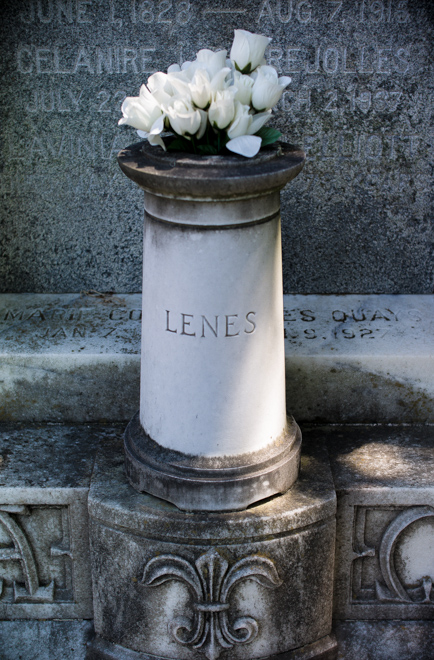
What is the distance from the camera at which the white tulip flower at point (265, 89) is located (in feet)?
7.61

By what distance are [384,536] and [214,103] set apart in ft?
5.68

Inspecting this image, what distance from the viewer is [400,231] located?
3.84 m

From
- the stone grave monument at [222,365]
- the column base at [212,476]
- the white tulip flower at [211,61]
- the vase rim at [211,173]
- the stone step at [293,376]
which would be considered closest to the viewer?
the vase rim at [211,173]

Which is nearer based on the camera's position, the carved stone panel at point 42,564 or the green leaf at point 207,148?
the green leaf at point 207,148

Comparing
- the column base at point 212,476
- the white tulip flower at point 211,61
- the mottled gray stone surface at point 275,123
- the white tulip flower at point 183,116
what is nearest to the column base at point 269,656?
the column base at point 212,476

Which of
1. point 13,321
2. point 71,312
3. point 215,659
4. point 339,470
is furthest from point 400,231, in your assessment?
point 215,659

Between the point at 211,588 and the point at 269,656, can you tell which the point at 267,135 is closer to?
the point at 211,588

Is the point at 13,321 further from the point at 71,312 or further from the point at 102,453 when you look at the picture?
the point at 102,453

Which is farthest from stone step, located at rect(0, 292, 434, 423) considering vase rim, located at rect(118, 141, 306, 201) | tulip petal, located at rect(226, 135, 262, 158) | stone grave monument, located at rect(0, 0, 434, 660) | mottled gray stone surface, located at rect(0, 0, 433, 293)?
tulip petal, located at rect(226, 135, 262, 158)

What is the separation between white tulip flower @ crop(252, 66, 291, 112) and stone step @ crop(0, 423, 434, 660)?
1.37 m

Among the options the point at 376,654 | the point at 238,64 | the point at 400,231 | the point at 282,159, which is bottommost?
the point at 376,654

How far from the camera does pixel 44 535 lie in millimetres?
2947

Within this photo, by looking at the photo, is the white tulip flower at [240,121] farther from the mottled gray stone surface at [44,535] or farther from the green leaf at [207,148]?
the mottled gray stone surface at [44,535]

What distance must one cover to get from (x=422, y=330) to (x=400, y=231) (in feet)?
1.93
